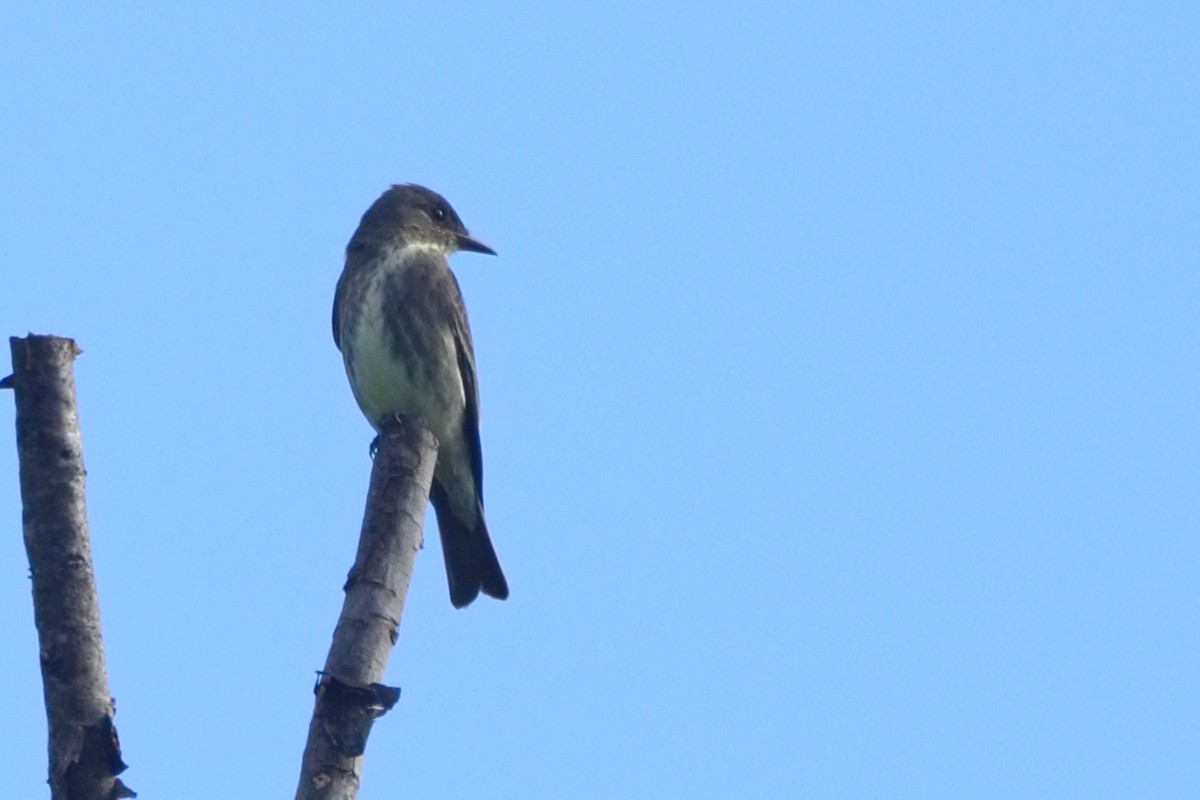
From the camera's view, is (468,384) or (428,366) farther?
(468,384)

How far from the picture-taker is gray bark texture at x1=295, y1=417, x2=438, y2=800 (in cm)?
377

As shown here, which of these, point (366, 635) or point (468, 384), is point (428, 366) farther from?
point (366, 635)

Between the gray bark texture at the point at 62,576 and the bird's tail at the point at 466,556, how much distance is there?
4.55 metres

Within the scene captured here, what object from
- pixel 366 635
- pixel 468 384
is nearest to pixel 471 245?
pixel 468 384

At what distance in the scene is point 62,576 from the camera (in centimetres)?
379

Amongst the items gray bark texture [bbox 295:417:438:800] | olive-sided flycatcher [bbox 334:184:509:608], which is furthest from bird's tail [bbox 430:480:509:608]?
gray bark texture [bbox 295:417:438:800]

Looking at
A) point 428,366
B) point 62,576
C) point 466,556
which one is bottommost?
point 62,576

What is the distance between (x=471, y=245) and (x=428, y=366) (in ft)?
5.72

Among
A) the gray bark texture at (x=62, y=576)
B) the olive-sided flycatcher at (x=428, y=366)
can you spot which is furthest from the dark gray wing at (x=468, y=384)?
the gray bark texture at (x=62, y=576)

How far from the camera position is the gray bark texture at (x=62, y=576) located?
3.68 metres

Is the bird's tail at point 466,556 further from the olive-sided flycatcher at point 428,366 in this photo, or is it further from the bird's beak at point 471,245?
the bird's beak at point 471,245

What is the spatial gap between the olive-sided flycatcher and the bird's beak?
0.71m

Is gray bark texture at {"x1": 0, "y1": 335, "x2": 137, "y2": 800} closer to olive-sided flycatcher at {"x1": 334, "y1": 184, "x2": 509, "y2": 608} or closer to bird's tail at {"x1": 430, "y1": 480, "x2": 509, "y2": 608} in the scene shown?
olive-sided flycatcher at {"x1": 334, "y1": 184, "x2": 509, "y2": 608}

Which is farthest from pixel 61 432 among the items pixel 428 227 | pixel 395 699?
pixel 428 227
